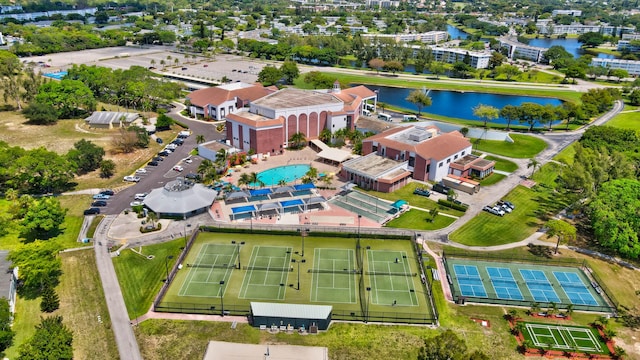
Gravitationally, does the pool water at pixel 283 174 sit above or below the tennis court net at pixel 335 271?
above

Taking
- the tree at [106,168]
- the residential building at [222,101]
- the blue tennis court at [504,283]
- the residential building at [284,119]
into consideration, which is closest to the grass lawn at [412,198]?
the blue tennis court at [504,283]

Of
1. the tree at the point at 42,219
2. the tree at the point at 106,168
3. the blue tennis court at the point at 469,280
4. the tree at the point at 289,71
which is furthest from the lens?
the tree at the point at 289,71

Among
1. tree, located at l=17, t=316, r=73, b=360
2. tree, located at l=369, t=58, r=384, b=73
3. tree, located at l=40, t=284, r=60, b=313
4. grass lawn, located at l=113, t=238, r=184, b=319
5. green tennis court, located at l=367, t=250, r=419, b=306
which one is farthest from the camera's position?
tree, located at l=369, t=58, r=384, b=73

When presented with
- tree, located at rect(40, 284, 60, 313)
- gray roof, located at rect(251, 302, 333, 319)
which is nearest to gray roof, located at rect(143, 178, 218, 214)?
tree, located at rect(40, 284, 60, 313)

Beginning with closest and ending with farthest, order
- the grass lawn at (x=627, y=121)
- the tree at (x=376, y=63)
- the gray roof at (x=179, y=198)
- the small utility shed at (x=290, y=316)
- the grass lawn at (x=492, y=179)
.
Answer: the small utility shed at (x=290, y=316) → the gray roof at (x=179, y=198) → the grass lawn at (x=492, y=179) → the grass lawn at (x=627, y=121) → the tree at (x=376, y=63)

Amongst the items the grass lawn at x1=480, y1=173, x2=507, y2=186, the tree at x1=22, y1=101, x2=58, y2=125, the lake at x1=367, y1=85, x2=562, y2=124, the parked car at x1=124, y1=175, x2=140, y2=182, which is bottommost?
the parked car at x1=124, y1=175, x2=140, y2=182

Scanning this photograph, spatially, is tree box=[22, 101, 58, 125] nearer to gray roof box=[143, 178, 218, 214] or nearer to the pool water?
gray roof box=[143, 178, 218, 214]

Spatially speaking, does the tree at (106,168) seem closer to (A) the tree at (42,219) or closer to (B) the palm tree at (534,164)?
(A) the tree at (42,219)

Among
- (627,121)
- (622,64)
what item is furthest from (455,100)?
(622,64)

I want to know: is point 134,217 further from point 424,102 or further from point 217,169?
point 424,102
